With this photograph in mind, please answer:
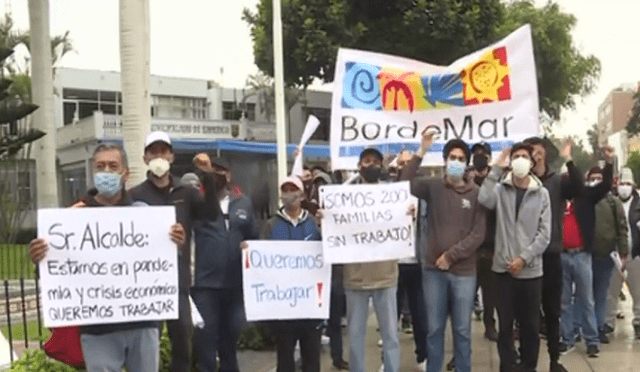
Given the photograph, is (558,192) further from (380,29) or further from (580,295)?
(380,29)

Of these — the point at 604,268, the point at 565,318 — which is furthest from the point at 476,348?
the point at 604,268

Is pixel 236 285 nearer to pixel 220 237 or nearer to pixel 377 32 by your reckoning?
pixel 220 237

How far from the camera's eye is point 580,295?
8188 mm

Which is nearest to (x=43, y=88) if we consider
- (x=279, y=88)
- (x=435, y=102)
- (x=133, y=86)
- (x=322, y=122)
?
(x=279, y=88)

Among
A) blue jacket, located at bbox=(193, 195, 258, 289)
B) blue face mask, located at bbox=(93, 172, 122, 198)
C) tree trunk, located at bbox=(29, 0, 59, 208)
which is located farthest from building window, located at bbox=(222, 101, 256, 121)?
blue face mask, located at bbox=(93, 172, 122, 198)

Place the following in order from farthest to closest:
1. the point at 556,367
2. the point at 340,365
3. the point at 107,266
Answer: the point at 340,365
the point at 556,367
the point at 107,266

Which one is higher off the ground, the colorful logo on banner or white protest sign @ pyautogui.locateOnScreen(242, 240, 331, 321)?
the colorful logo on banner

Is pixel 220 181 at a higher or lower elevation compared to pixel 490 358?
higher

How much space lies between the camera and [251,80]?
39531mm

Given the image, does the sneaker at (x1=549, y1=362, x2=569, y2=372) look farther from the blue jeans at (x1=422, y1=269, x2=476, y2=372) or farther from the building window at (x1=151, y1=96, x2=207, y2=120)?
the building window at (x1=151, y1=96, x2=207, y2=120)

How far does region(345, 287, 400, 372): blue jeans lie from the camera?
20.7 feet

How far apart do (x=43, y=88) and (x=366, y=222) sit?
1098cm

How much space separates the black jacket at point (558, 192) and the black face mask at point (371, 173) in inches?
58.1

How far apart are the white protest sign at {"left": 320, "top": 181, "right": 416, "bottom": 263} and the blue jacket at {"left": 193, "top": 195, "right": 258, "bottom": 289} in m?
0.70
